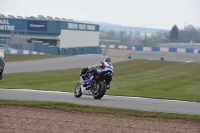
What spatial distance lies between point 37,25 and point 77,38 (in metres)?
7.73

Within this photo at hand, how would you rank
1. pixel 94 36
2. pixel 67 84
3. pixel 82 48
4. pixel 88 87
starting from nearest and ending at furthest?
1. pixel 88 87
2. pixel 67 84
3. pixel 82 48
4. pixel 94 36

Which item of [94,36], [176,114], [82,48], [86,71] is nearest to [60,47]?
[82,48]

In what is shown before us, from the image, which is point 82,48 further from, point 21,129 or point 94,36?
point 21,129

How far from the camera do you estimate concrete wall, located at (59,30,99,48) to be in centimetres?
7888

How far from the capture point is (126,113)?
14492mm

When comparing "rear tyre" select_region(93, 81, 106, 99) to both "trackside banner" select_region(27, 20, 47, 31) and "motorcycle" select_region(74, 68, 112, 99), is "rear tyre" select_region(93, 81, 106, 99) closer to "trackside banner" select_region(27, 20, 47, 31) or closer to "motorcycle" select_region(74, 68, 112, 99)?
"motorcycle" select_region(74, 68, 112, 99)

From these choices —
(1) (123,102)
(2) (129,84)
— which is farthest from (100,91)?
(2) (129,84)

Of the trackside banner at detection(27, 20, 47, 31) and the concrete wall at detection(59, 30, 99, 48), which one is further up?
the trackside banner at detection(27, 20, 47, 31)

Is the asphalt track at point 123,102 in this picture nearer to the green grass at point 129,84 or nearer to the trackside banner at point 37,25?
the green grass at point 129,84

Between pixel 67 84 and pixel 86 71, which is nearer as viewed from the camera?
pixel 86 71

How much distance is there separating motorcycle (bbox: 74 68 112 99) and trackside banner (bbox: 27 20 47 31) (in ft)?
196

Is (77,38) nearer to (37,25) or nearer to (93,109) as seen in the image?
(37,25)

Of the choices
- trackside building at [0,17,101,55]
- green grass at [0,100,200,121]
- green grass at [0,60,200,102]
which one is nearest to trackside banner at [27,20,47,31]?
trackside building at [0,17,101,55]

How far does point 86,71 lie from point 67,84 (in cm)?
829
